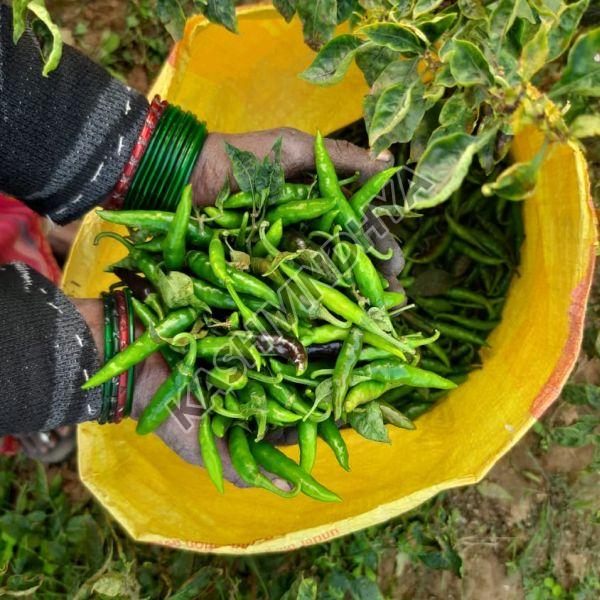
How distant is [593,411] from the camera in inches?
84.3

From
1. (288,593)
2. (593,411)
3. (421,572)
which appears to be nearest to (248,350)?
(288,593)

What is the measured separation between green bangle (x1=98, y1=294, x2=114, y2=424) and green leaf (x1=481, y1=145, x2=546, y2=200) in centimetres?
90

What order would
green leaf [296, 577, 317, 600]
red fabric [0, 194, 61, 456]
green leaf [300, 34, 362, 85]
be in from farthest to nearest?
1. red fabric [0, 194, 61, 456]
2. green leaf [296, 577, 317, 600]
3. green leaf [300, 34, 362, 85]

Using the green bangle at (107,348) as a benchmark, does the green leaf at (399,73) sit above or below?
above

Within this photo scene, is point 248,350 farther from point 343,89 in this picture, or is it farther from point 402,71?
point 343,89

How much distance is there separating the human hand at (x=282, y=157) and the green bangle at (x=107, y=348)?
0.34 metres

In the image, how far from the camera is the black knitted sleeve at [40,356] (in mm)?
1353

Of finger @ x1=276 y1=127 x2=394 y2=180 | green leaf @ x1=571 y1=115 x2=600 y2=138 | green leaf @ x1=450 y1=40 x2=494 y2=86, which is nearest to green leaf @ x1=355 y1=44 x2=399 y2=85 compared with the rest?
finger @ x1=276 y1=127 x2=394 y2=180

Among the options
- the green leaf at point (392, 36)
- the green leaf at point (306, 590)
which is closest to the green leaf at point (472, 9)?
the green leaf at point (392, 36)

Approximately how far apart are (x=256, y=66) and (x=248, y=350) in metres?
1.06

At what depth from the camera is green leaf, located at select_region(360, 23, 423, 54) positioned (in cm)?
117

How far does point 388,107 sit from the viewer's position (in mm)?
1188

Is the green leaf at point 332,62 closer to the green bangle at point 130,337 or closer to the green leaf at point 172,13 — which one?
the green leaf at point 172,13

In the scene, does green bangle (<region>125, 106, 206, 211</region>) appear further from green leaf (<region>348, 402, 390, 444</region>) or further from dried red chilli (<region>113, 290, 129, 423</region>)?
green leaf (<region>348, 402, 390, 444</region>)
